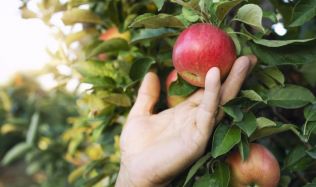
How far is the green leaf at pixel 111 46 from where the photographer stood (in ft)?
3.40

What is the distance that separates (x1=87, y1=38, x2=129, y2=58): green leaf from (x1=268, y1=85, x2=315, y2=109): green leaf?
15.7 inches

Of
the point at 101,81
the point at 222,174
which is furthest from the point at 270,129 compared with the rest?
the point at 101,81

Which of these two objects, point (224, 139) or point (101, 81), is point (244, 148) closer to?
point (224, 139)

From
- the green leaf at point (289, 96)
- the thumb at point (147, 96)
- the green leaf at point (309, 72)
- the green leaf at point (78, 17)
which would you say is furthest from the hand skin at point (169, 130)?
the green leaf at point (78, 17)

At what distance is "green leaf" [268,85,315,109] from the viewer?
866 millimetres

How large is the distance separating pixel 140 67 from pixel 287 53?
357mm

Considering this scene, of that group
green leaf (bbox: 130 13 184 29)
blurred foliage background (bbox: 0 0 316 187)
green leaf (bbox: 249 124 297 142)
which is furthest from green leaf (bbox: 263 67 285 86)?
green leaf (bbox: 130 13 184 29)

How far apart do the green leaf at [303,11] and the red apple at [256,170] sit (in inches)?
10.9

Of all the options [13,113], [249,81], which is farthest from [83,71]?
[13,113]

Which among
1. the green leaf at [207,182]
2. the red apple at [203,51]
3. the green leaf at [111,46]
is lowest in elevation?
the green leaf at [207,182]

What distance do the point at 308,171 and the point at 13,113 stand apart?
342cm

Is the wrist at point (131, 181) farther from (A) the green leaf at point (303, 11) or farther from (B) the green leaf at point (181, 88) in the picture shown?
(A) the green leaf at point (303, 11)

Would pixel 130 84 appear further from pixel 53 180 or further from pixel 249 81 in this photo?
pixel 53 180

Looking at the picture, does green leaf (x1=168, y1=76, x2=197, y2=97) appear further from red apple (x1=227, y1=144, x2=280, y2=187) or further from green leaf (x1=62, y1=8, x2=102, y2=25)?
green leaf (x1=62, y1=8, x2=102, y2=25)
